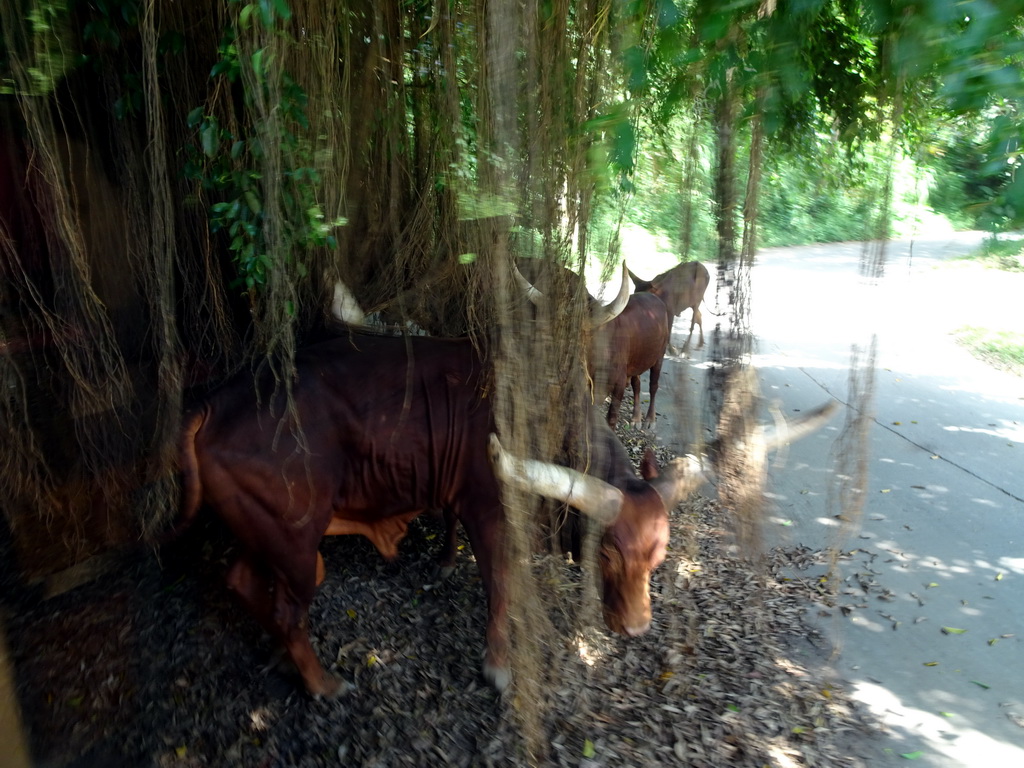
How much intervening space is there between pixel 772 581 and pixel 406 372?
2450 mm

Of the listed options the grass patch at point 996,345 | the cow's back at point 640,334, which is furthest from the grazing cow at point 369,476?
the grass patch at point 996,345

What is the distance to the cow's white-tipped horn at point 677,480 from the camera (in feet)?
10.3

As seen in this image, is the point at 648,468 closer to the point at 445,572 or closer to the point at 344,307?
the point at 445,572

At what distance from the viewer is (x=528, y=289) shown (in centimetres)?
242

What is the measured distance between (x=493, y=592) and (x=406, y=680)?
22.6 inches

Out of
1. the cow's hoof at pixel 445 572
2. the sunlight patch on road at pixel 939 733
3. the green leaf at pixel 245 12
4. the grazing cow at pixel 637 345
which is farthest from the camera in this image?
the grazing cow at pixel 637 345

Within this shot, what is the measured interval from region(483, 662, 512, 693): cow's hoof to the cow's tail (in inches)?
56.8

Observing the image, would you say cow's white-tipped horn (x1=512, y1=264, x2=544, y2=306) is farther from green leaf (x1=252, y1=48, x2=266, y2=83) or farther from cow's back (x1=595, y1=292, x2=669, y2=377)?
cow's back (x1=595, y1=292, x2=669, y2=377)

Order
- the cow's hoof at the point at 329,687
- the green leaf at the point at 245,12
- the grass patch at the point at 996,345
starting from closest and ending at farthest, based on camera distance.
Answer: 1. the green leaf at the point at 245,12
2. the cow's hoof at the point at 329,687
3. the grass patch at the point at 996,345

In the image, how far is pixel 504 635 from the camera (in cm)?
320

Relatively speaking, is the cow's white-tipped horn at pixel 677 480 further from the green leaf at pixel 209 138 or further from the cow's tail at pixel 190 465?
the green leaf at pixel 209 138

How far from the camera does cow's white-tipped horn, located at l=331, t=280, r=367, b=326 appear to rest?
3.57m

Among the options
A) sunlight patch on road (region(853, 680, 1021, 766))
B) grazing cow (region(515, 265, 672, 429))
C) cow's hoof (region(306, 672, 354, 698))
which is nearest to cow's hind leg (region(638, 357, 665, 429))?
grazing cow (region(515, 265, 672, 429))

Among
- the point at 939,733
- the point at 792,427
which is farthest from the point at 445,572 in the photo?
the point at 939,733
